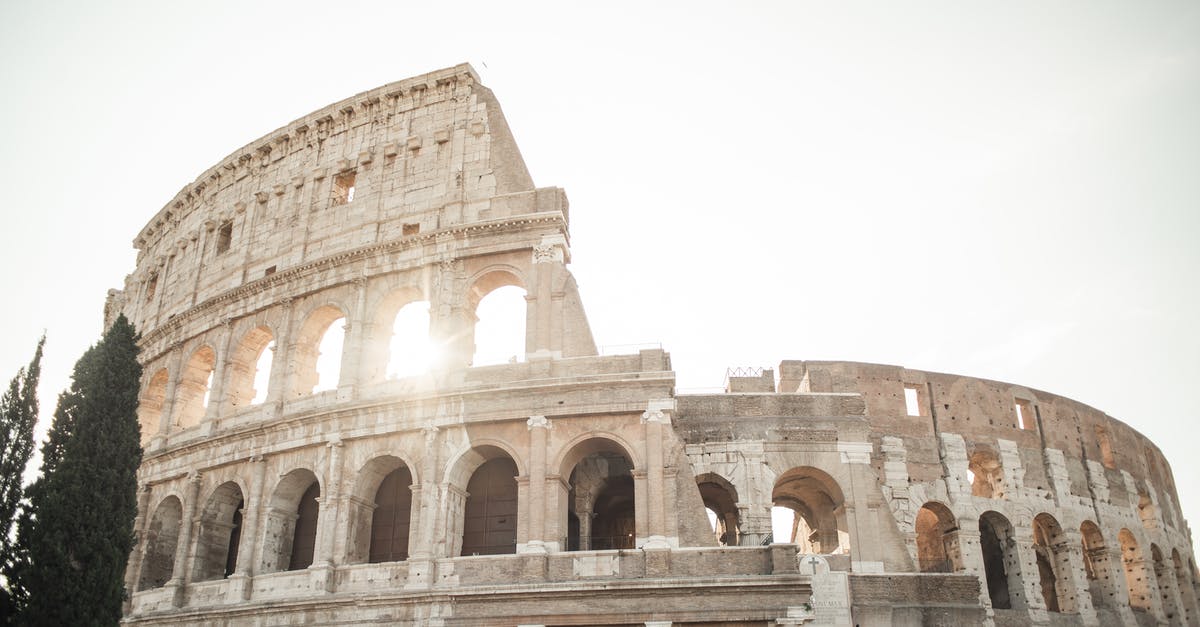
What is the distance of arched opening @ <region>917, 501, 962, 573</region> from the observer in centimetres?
2306

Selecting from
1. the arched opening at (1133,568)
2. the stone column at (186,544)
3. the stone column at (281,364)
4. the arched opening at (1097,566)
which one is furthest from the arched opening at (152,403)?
the arched opening at (1133,568)

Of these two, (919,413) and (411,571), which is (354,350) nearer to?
(411,571)

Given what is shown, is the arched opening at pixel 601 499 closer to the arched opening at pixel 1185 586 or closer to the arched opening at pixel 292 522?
the arched opening at pixel 292 522

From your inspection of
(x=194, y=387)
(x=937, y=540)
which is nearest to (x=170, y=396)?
(x=194, y=387)

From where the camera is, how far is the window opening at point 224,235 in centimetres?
2503

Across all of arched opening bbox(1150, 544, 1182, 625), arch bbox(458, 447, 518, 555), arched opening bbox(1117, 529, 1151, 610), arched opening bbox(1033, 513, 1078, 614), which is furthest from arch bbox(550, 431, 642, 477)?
arched opening bbox(1150, 544, 1182, 625)

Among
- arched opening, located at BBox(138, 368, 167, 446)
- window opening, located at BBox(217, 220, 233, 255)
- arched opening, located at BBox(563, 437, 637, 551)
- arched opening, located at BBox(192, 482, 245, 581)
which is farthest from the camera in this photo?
window opening, located at BBox(217, 220, 233, 255)

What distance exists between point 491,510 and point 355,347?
503 centimetres

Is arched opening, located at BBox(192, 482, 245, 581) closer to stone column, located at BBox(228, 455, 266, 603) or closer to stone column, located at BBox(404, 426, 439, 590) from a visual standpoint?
stone column, located at BBox(228, 455, 266, 603)

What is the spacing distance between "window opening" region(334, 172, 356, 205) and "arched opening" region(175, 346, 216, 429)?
5.30 m

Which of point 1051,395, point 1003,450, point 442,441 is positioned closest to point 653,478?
point 442,441

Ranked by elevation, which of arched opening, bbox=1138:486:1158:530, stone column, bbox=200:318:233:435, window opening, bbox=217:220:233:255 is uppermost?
window opening, bbox=217:220:233:255

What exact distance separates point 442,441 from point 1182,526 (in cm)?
2864

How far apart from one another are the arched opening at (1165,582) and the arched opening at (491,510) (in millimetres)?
21311
